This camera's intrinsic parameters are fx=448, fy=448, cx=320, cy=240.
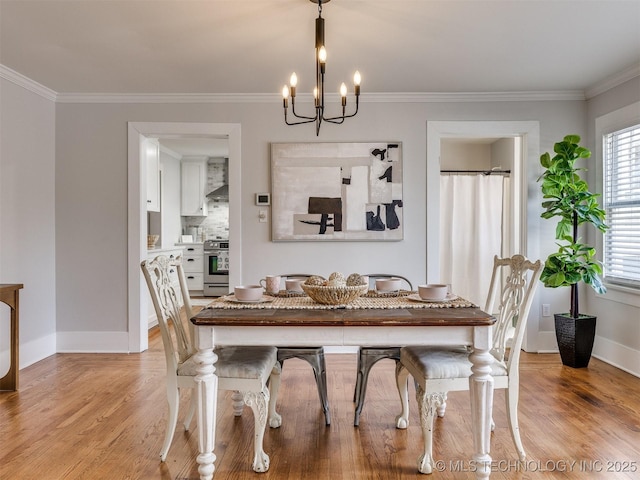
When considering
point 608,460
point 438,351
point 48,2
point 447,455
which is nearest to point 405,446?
point 447,455

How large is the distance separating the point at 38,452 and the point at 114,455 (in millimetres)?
403

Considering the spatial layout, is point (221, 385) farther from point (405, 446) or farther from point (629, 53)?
point (629, 53)

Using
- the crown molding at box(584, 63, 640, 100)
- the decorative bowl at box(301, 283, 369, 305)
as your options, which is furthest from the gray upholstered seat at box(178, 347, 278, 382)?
the crown molding at box(584, 63, 640, 100)

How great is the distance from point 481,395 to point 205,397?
1.19 meters

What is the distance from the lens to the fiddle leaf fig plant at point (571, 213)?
3.67 meters

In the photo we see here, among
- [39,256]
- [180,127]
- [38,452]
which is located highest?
[180,127]

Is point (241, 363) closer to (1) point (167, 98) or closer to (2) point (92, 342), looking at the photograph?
(2) point (92, 342)

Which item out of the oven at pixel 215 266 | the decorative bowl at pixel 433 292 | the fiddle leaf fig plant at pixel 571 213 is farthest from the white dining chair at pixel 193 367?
the oven at pixel 215 266

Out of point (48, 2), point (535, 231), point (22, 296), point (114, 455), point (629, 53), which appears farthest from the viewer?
point (535, 231)

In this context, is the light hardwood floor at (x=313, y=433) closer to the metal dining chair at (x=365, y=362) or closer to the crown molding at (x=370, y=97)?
the metal dining chair at (x=365, y=362)

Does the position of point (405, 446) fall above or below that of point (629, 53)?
below

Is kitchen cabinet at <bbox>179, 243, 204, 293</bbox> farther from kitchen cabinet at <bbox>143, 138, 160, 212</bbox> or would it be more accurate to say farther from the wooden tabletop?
the wooden tabletop

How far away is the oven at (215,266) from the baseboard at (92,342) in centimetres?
321

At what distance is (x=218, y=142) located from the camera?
22.1 ft
